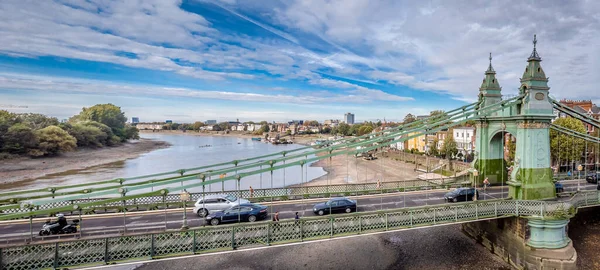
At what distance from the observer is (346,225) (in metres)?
14.6

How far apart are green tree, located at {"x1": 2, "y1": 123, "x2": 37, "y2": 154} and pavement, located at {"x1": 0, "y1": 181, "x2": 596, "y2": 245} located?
5925 centimetres

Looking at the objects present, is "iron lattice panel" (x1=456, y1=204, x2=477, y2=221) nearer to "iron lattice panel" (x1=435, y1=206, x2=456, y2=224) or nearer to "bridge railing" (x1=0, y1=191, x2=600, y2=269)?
"bridge railing" (x1=0, y1=191, x2=600, y2=269)

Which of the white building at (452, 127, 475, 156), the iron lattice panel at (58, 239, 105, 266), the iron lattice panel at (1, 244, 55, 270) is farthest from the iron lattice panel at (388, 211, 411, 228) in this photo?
the white building at (452, 127, 475, 156)

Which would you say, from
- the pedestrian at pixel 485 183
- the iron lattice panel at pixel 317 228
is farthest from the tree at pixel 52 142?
the pedestrian at pixel 485 183

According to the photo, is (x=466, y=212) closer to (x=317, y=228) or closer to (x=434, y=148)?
(x=317, y=228)

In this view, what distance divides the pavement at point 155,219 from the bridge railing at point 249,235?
1270mm

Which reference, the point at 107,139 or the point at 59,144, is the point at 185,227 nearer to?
the point at 59,144

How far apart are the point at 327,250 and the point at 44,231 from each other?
53.9 feet

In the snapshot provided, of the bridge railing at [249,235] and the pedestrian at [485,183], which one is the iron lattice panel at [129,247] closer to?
the bridge railing at [249,235]

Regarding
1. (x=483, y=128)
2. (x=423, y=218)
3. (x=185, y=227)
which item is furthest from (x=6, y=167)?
(x=483, y=128)

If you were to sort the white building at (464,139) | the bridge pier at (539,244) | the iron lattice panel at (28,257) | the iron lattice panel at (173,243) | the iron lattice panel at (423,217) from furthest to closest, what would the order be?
the white building at (464,139), the bridge pier at (539,244), the iron lattice panel at (423,217), the iron lattice panel at (173,243), the iron lattice panel at (28,257)

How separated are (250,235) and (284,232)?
1600mm

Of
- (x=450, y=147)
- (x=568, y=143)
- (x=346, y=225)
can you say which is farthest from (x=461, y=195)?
(x=450, y=147)

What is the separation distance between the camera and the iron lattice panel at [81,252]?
11.8 metres
